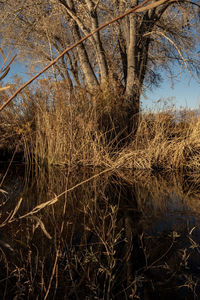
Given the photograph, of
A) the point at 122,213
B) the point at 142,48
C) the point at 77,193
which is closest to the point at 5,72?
the point at 122,213

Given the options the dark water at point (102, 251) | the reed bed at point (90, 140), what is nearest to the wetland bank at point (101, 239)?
the dark water at point (102, 251)

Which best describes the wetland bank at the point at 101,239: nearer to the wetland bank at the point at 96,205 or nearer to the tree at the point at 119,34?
the wetland bank at the point at 96,205

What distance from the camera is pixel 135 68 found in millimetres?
5383

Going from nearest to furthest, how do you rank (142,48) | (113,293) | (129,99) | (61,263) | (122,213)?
1. (113,293)
2. (61,263)
3. (122,213)
4. (129,99)
5. (142,48)

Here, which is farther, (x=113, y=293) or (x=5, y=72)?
(x=113, y=293)

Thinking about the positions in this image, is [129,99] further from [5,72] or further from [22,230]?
[5,72]

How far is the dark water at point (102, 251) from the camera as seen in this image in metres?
0.72

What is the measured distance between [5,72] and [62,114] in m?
3.02

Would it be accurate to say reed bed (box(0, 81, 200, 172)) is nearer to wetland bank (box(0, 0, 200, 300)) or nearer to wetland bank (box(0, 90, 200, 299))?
wetland bank (box(0, 0, 200, 300))

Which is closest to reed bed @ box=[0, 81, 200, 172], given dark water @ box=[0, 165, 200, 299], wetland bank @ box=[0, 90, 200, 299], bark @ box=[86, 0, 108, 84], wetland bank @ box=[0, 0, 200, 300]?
wetland bank @ box=[0, 0, 200, 300]

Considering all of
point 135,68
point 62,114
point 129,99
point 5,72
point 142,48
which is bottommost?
point 5,72

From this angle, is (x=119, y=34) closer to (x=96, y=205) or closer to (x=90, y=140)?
(x=90, y=140)

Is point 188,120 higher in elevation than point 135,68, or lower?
lower

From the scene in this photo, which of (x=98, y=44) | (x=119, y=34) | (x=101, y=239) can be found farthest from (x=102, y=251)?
(x=119, y=34)
